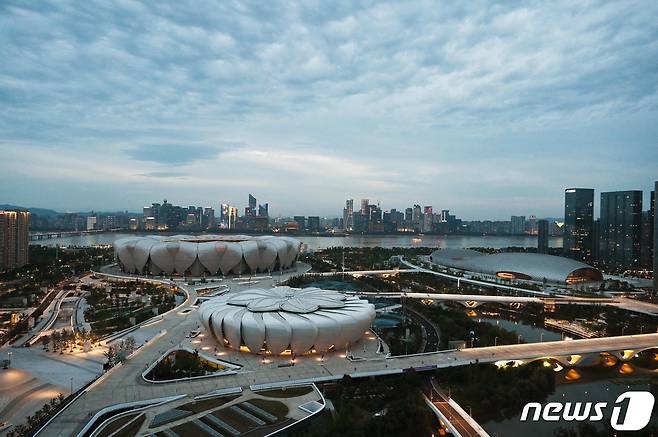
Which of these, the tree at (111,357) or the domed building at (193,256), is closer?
the tree at (111,357)

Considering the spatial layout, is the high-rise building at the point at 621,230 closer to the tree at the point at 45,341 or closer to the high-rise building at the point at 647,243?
the high-rise building at the point at 647,243

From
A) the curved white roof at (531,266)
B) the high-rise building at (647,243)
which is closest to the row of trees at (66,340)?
the curved white roof at (531,266)

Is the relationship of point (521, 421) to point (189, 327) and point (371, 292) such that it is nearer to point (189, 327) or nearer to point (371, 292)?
point (189, 327)

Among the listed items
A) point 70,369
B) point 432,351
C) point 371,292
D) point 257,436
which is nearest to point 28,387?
point 70,369

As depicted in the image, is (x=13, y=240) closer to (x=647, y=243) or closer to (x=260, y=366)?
(x=260, y=366)

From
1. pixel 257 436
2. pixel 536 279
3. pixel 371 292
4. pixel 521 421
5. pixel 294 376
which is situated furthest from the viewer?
pixel 536 279
